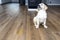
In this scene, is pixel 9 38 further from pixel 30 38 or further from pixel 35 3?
pixel 35 3

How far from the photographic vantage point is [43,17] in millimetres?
2363

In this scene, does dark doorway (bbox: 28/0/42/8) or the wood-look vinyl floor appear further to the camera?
dark doorway (bbox: 28/0/42/8)

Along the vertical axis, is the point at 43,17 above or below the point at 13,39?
above

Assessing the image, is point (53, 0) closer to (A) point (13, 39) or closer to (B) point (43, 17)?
(B) point (43, 17)

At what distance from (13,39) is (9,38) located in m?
0.09

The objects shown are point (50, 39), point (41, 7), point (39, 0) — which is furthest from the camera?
point (39, 0)

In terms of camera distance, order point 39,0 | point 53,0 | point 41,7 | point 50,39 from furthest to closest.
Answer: point 53,0
point 39,0
point 41,7
point 50,39

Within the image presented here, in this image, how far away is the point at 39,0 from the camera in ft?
18.4

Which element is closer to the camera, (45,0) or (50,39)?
(50,39)

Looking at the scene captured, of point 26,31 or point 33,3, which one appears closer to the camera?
point 26,31

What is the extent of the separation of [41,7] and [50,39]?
29.8 inches

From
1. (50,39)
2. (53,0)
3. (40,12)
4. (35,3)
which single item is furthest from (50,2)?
(50,39)

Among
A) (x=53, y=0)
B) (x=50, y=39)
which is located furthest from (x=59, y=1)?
(x=50, y=39)

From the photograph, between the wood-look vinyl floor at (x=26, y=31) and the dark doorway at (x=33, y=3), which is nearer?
the wood-look vinyl floor at (x=26, y=31)
